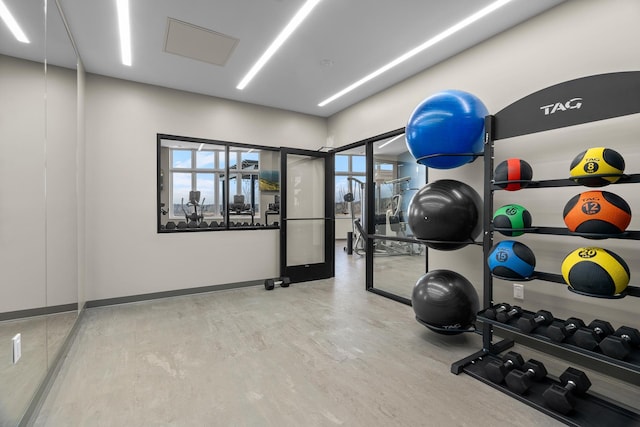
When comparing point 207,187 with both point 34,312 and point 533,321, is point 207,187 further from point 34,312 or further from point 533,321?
point 533,321

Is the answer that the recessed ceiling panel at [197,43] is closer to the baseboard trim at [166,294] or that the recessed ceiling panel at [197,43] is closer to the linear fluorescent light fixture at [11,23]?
the linear fluorescent light fixture at [11,23]

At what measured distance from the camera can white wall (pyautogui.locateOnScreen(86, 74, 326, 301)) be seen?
3.92 meters

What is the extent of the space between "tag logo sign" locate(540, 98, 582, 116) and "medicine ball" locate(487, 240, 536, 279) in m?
1.00

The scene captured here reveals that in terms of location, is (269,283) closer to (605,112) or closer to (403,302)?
(403,302)

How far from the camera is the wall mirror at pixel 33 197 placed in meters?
1.68

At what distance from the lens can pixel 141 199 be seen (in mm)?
4191

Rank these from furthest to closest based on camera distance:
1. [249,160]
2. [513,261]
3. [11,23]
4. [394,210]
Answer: [249,160]
[394,210]
[513,261]
[11,23]

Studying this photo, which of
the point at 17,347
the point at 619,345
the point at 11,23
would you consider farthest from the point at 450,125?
the point at 17,347

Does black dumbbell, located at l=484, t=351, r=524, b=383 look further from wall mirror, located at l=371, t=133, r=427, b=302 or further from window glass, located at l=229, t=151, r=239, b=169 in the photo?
window glass, located at l=229, t=151, r=239, b=169

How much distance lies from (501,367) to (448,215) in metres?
1.21

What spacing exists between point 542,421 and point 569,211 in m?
1.33

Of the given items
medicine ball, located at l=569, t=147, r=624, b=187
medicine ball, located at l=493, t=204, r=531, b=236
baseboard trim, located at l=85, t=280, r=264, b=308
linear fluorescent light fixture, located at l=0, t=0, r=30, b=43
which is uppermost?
linear fluorescent light fixture, located at l=0, t=0, r=30, b=43

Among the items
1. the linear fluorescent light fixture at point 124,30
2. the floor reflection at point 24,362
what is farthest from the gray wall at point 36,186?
the linear fluorescent light fixture at point 124,30

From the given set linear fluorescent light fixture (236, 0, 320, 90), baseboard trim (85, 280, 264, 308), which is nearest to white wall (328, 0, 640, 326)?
linear fluorescent light fixture (236, 0, 320, 90)
